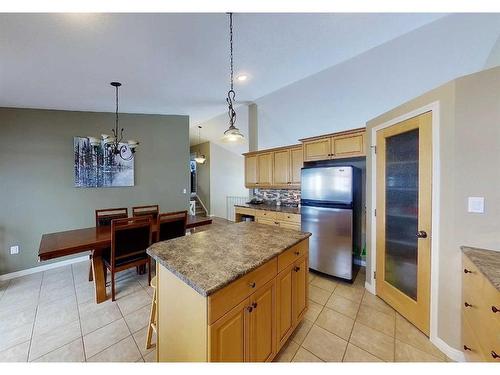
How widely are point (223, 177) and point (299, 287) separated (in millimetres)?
6235

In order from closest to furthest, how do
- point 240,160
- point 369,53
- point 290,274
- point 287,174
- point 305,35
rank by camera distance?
point 290,274 < point 305,35 < point 369,53 < point 287,174 < point 240,160

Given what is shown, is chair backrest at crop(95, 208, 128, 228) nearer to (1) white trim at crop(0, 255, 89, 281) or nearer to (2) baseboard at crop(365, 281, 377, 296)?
(1) white trim at crop(0, 255, 89, 281)

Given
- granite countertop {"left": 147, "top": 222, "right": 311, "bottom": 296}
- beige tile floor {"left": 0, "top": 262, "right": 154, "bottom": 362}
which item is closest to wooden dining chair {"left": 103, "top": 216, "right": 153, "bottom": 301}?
beige tile floor {"left": 0, "top": 262, "right": 154, "bottom": 362}

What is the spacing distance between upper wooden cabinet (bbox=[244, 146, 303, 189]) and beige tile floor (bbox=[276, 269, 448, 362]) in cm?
195

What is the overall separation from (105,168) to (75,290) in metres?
2.08

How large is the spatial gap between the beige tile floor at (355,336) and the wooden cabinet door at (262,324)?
333 millimetres

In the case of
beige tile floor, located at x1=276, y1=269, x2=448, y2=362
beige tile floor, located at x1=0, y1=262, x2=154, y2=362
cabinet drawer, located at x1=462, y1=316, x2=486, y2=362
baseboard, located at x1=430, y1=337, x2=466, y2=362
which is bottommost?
beige tile floor, located at x1=0, y1=262, x2=154, y2=362

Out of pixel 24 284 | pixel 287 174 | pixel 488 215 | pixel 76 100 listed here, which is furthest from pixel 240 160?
pixel 488 215

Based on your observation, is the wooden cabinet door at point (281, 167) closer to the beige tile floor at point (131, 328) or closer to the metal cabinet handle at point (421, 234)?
the beige tile floor at point (131, 328)

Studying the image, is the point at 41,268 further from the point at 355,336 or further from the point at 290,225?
the point at 355,336

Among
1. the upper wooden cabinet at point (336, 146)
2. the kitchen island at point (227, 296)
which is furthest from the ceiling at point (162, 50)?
the kitchen island at point (227, 296)

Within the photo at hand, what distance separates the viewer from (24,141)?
3320mm

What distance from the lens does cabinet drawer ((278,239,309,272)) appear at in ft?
5.16

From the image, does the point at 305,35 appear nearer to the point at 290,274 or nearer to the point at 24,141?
the point at 290,274
